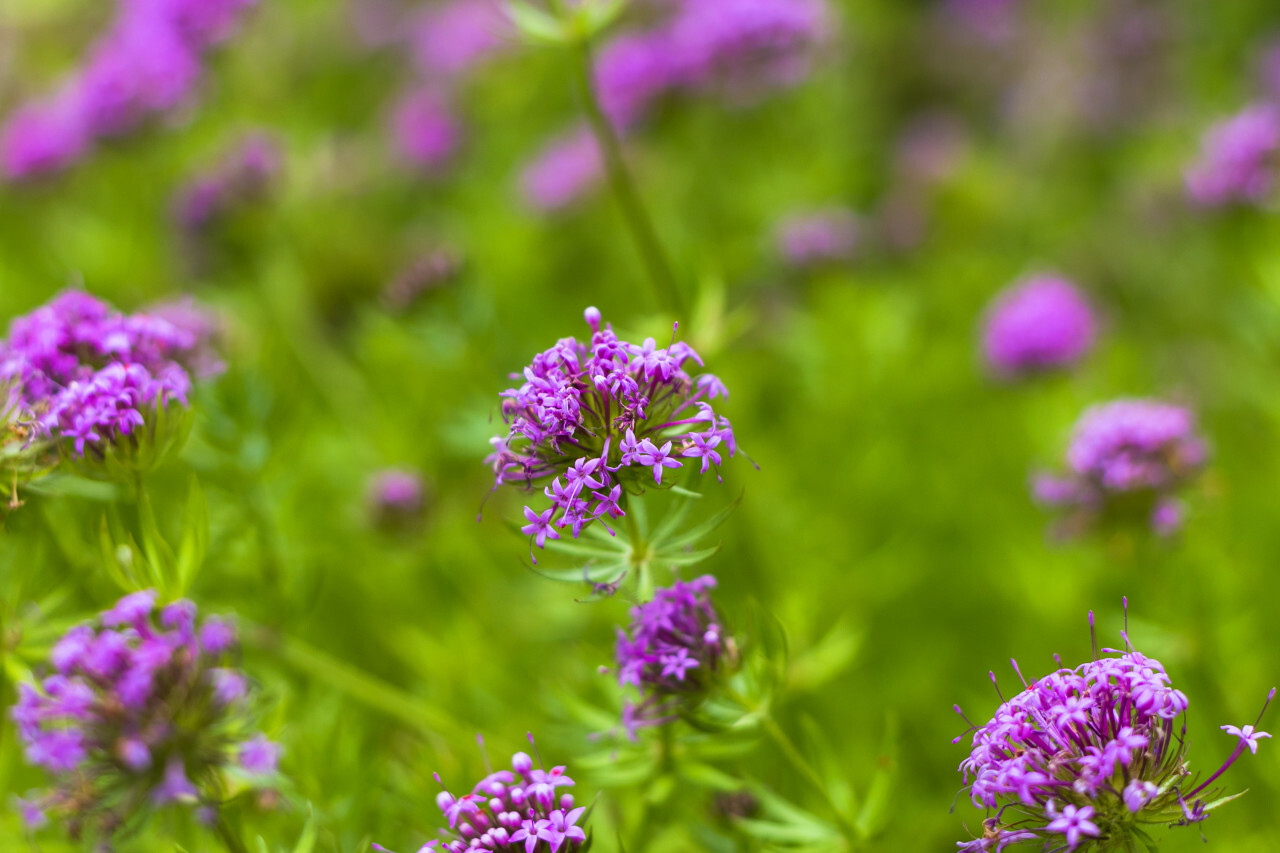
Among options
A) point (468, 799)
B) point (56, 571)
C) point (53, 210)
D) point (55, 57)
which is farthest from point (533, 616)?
point (55, 57)

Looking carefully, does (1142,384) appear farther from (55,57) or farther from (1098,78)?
(55,57)

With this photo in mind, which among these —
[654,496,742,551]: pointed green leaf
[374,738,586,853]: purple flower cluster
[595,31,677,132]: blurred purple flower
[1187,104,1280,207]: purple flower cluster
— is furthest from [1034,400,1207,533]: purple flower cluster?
[595,31,677,132]: blurred purple flower

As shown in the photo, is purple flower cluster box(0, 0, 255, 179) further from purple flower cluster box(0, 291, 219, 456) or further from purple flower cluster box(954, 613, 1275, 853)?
purple flower cluster box(954, 613, 1275, 853)

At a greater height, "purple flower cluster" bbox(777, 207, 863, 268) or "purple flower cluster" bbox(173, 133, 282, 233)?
"purple flower cluster" bbox(173, 133, 282, 233)

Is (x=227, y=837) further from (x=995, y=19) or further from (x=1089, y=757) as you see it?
(x=995, y=19)

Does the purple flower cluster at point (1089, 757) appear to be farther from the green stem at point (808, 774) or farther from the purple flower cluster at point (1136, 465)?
the purple flower cluster at point (1136, 465)

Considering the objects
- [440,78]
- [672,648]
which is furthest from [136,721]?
[440,78]

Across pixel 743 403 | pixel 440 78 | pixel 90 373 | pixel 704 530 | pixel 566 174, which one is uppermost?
pixel 440 78
